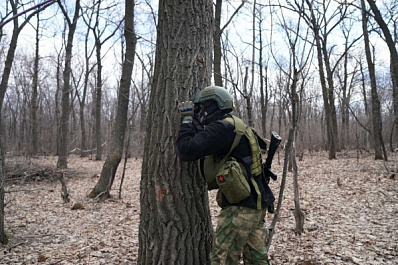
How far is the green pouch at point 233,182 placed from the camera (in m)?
2.36

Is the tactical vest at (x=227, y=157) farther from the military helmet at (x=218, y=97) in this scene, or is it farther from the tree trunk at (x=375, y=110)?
the tree trunk at (x=375, y=110)

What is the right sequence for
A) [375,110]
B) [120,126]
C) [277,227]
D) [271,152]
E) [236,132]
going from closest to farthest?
[236,132] < [271,152] < [277,227] < [120,126] < [375,110]

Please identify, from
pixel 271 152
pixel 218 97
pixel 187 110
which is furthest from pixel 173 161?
pixel 271 152

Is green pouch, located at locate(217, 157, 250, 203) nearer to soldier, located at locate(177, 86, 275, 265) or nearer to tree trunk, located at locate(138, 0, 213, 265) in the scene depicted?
soldier, located at locate(177, 86, 275, 265)

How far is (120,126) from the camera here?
7824 mm

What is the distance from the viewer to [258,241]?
2615 mm

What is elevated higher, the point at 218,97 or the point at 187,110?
the point at 218,97

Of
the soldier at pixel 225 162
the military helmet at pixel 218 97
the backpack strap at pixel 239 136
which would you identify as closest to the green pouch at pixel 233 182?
the soldier at pixel 225 162

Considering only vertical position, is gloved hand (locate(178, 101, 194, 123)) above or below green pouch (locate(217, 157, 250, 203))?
above

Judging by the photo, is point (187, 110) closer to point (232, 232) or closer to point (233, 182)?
point (233, 182)

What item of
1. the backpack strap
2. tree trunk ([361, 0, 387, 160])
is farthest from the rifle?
tree trunk ([361, 0, 387, 160])

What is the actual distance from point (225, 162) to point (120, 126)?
587 cm

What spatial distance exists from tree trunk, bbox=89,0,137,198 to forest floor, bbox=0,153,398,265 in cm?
46

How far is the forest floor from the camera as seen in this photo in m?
3.83
